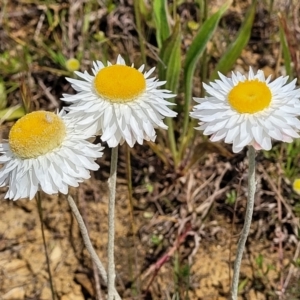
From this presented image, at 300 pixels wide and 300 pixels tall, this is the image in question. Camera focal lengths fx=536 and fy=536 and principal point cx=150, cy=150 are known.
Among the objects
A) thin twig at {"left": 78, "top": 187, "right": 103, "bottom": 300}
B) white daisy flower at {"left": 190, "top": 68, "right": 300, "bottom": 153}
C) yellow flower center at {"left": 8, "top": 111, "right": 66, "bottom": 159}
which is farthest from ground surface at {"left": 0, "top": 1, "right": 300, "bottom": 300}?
yellow flower center at {"left": 8, "top": 111, "right": 66, "bottom": 159}

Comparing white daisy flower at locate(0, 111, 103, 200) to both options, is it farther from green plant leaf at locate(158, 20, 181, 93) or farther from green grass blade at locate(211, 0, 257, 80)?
green grass blade at locate(211, 0, 257, 80)

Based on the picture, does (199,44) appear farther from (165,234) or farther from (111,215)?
(111,215)

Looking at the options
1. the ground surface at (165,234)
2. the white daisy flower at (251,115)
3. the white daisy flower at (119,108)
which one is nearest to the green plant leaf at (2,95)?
the ground surface at (165,234)

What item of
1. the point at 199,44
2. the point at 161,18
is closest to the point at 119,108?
the point at 199,44

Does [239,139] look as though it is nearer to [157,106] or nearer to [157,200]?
[157,106]

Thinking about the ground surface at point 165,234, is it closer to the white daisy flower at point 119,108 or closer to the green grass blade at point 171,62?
the green grass blade at point 171,62

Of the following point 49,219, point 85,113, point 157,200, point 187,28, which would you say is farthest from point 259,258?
point 187,28
